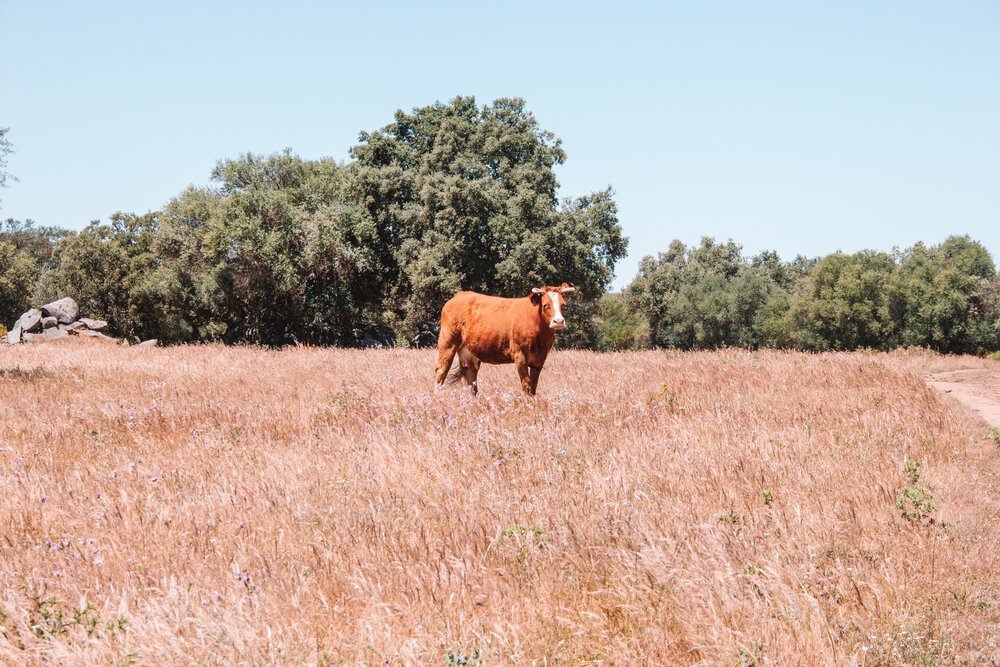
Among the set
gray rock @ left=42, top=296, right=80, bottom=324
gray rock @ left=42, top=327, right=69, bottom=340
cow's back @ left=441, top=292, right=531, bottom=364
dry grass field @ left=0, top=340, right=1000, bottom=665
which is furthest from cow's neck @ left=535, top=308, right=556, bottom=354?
gray rock @ left=42, top=296, right=80, bottom=324

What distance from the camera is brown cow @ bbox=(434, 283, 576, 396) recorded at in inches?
423

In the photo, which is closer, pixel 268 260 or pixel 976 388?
pixel 976 388

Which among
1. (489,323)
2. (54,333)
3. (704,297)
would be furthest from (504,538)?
(704,297)

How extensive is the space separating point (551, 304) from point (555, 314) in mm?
226

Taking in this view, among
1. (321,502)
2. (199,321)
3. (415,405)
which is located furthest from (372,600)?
(199,321)

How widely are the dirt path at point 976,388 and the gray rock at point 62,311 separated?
138 ft

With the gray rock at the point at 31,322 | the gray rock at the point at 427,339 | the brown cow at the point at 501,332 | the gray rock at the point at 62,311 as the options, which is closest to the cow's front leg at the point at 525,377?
the brown cow at the point at 501,332

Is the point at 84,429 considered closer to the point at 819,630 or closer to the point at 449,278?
the point at 819,630

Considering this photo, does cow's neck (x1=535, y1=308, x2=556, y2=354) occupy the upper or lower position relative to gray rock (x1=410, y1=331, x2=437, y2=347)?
upper

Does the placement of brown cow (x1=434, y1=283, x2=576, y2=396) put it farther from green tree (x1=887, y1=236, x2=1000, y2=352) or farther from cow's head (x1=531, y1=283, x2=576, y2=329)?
green tree (x1=887, y1=236, x2=1000, y2=352)

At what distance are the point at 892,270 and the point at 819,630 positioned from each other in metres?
86.7

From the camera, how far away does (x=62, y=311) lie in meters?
37.0

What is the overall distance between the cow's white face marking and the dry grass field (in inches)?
75.4

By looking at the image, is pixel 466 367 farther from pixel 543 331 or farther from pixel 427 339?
pixel 427 339
